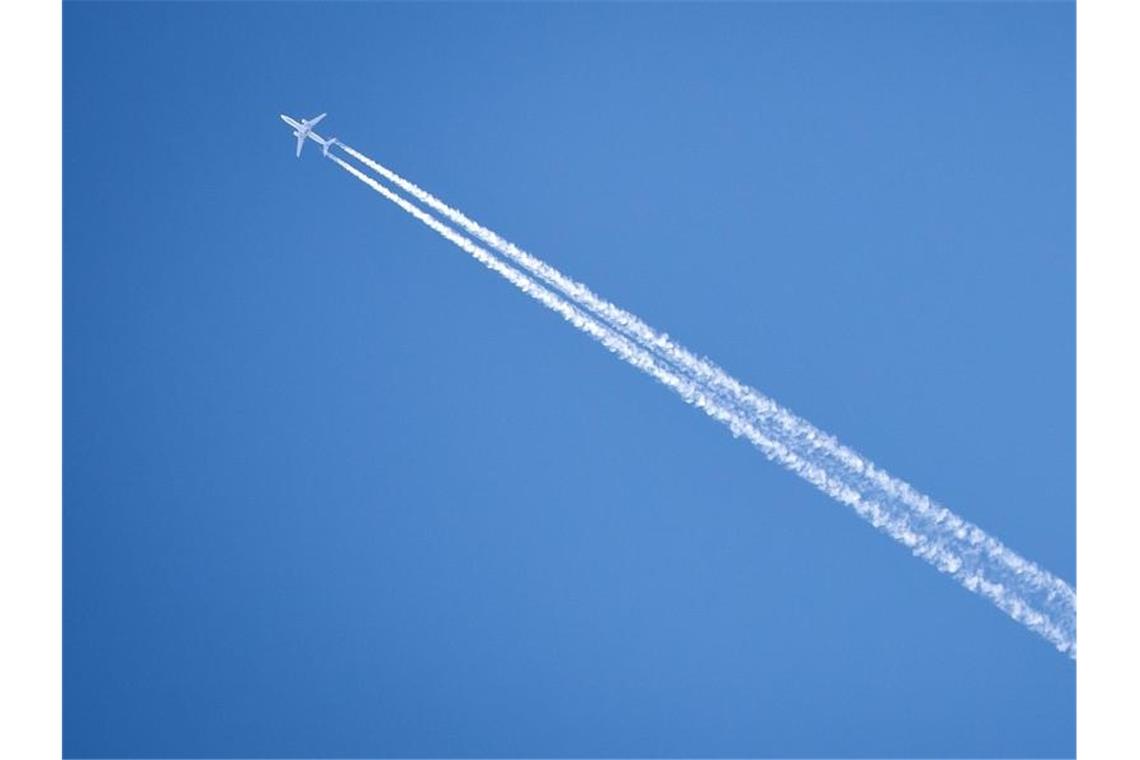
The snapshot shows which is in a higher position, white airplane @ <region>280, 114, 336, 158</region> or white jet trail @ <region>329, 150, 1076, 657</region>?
white airplane @ <region>280, 114, 336, 158</region>

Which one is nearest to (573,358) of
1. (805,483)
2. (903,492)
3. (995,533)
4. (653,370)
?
(653,370)

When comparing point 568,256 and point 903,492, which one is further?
point 568,256

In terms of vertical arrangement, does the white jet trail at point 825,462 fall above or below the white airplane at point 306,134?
below

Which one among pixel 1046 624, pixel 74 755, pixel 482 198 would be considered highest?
pixel 482 198

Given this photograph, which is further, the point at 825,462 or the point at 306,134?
the point at 306,134

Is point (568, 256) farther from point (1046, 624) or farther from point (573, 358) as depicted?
point (1046, 624)

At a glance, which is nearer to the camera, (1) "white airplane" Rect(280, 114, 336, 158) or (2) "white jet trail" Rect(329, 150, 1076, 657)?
(2) "white jet trail" Rect(329, 150, 1076, 657)

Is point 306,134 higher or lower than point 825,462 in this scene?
higher

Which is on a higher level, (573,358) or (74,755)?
(573,358)
